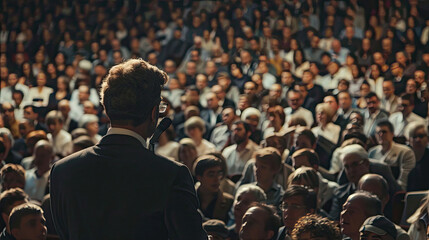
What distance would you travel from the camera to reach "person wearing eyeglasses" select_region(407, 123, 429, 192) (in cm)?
808

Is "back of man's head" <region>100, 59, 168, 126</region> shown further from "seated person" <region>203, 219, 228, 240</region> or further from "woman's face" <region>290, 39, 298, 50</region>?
"woman's face" <region>290, 39, 298, 50</region>

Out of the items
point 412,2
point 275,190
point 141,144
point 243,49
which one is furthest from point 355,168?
point 412,2

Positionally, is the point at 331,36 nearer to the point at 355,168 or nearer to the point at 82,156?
the point at 355,168

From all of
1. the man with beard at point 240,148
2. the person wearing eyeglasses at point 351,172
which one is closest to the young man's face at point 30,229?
the person wearing eyeglasses at point 351,172

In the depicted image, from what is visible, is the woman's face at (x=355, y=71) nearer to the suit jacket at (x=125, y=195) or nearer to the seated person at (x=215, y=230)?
the seated person at (x=215, y=230)

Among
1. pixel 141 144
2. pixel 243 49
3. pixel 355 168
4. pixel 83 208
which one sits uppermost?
pixel 141 144

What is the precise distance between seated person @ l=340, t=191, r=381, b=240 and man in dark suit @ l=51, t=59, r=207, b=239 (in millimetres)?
2644

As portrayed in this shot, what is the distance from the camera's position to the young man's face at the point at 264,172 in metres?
7.00

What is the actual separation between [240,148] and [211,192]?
2.58 metres

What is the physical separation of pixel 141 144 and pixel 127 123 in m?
0.09

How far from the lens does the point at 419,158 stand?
27.4 ft

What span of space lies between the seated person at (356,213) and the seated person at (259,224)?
45cm

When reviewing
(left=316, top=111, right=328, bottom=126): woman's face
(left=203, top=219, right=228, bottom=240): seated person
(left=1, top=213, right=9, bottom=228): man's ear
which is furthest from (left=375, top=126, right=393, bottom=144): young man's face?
(left=1, top=213, right=9, bottom=228): man's ear

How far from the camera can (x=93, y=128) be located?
1093cm
